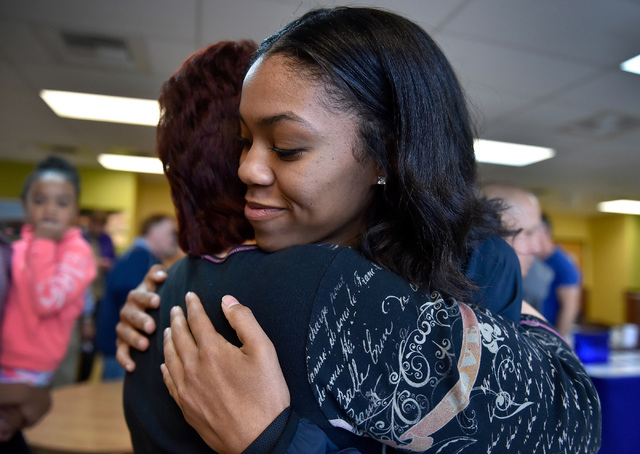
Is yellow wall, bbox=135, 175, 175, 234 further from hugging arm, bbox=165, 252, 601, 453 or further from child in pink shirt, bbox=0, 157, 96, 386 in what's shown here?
hugging arm, bbox=165, 252, 601, 453

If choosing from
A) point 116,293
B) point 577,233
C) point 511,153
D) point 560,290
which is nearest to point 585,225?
point 577,233

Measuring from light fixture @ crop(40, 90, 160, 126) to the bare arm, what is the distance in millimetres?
3902

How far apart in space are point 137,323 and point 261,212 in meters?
0.31

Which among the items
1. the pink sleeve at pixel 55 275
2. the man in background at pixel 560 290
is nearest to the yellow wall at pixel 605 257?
the man in background at pixel 560 290

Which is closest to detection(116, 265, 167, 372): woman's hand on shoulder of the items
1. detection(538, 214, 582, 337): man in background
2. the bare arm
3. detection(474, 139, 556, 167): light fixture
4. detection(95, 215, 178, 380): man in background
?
detection(95, 215, 178, 380): man in background

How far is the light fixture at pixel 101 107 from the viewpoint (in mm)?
4699

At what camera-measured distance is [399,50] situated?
695 millimetres

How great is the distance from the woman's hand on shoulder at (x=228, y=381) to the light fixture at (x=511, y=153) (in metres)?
5.25

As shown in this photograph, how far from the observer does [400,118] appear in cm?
69

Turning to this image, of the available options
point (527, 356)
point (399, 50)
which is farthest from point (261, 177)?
point (527, 356)

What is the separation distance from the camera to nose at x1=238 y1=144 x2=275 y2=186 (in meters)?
0.70

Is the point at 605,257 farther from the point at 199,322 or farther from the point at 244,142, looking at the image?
the point at 199,322

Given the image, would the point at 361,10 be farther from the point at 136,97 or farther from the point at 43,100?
the point at 43,100

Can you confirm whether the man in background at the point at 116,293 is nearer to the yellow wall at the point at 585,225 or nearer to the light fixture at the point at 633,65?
the light fixture at the point at 633,65
